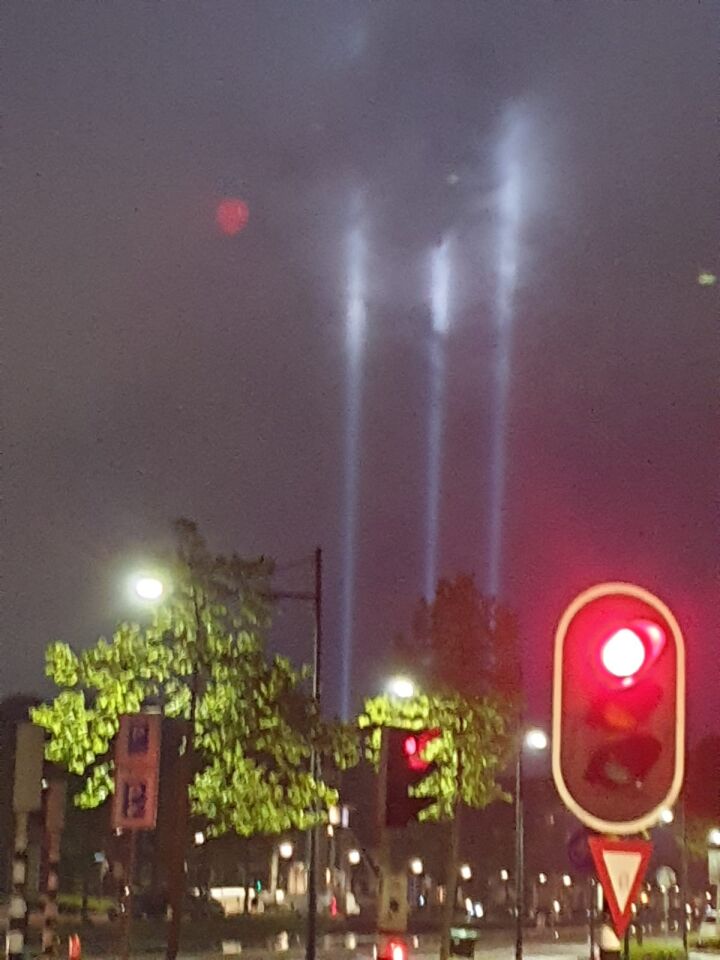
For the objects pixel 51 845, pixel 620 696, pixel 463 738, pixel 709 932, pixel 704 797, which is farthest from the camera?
pixel 704 797

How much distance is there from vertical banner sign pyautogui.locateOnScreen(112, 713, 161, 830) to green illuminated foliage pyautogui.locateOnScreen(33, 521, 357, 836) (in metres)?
7.94

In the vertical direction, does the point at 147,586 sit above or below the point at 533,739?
above

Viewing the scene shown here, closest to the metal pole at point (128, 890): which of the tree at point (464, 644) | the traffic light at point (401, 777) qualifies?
the traffic light at point (401, 777)

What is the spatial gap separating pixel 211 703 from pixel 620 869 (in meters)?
22.2

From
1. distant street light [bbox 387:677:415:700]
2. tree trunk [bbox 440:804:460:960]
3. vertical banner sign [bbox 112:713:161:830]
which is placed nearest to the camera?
vertical banner sign [bbox 112:713:161:830]

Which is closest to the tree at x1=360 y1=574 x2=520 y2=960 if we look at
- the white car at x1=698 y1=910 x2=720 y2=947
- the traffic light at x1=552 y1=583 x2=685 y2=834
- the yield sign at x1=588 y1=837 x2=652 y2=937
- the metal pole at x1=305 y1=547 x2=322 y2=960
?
the metal pole at x1=305 y1=547 x2=322 y2=960

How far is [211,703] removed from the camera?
2777cm

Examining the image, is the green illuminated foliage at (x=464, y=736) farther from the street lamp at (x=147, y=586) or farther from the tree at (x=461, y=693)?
the street lamp at (x=147, y=586)

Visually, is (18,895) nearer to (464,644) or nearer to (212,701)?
(212,701)

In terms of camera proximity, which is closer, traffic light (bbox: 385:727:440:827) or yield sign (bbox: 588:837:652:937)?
yield sign (bbox: 588:837:652:937)

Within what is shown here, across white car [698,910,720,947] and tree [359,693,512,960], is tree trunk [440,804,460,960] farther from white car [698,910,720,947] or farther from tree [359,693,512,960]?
white car [698,910,720,947]

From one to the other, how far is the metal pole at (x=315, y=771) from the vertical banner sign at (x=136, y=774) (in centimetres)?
932

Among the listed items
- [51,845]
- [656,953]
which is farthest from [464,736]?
[51,845]

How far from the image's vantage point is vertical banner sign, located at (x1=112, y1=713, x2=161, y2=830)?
18562mm
